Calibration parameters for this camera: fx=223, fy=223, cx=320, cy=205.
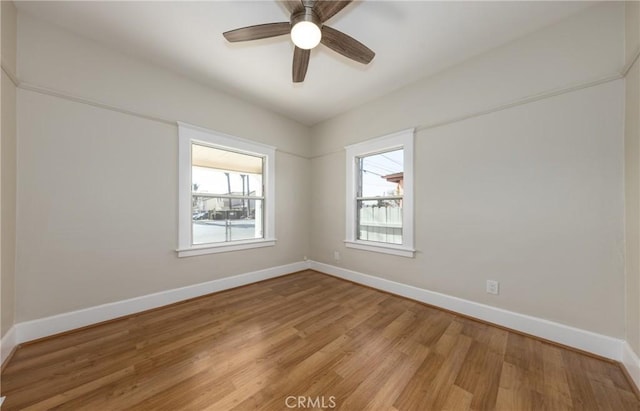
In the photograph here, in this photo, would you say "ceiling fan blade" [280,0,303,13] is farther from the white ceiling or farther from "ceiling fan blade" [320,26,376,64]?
the white ceiling

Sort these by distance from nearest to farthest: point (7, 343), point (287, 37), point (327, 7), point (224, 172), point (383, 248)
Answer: point (327, 7) < point (7, 343) < point (287, 37) < point (383, 248) < point (224, 172)

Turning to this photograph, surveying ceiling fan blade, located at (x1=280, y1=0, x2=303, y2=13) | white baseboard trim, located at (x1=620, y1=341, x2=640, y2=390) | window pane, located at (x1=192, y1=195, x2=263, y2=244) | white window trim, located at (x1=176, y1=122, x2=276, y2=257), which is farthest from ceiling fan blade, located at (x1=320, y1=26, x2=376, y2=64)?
white baseboard trim, located at (x1=620, y1=341, x2=640, y2=390)

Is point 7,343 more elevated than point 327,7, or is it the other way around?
point 327,7

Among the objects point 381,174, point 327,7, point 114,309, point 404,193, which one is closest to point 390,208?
point 404,193

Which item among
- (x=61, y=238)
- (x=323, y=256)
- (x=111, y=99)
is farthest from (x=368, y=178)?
(x=61, y=238)

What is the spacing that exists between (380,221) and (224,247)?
2.22m

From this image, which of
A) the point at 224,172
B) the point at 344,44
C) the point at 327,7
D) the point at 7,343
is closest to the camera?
the point at 327,7

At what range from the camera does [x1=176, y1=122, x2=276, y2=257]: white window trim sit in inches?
105

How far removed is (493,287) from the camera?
218 centimetres

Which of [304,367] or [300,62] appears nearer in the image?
[304,367]

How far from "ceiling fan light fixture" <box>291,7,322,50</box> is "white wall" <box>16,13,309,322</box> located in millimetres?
1845

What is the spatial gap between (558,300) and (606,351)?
39 centimetres

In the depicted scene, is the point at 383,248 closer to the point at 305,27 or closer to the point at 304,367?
the point at 304,367

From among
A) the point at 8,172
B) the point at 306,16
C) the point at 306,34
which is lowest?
the point at 8,172
